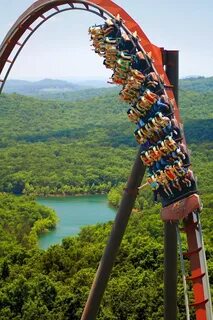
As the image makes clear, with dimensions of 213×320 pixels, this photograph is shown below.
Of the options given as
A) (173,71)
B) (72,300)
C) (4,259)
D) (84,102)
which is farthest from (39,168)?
(84,102)

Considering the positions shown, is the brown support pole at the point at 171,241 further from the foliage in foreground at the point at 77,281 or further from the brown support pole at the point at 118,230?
the foliage in foreground at the point at 77,281

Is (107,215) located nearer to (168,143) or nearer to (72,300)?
(72,300)

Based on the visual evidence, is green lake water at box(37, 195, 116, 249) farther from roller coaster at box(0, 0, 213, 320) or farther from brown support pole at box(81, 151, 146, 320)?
roller coaster at box(0, 0, 213, 320)

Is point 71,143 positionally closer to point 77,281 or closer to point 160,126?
point 77,281

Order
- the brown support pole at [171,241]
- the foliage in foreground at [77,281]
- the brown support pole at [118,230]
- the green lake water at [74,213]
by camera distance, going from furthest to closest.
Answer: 1. the green lake water at [74,213]
2. the foliage in foreground at [77,281]
3. the brown support pole at [118,230]
4. the brown support pole at [171,241]

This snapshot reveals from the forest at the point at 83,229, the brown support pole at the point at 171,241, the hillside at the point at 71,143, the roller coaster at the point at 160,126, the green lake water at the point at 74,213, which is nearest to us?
the roller coaster at the point at 160,126

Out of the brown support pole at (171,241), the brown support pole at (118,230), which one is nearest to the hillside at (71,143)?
the brown support pole at (118,230)

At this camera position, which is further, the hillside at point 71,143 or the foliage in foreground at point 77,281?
the hillside at point 71,143

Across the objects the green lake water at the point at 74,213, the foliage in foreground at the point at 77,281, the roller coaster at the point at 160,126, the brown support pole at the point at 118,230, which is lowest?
the green lake water at the point at 74,213
